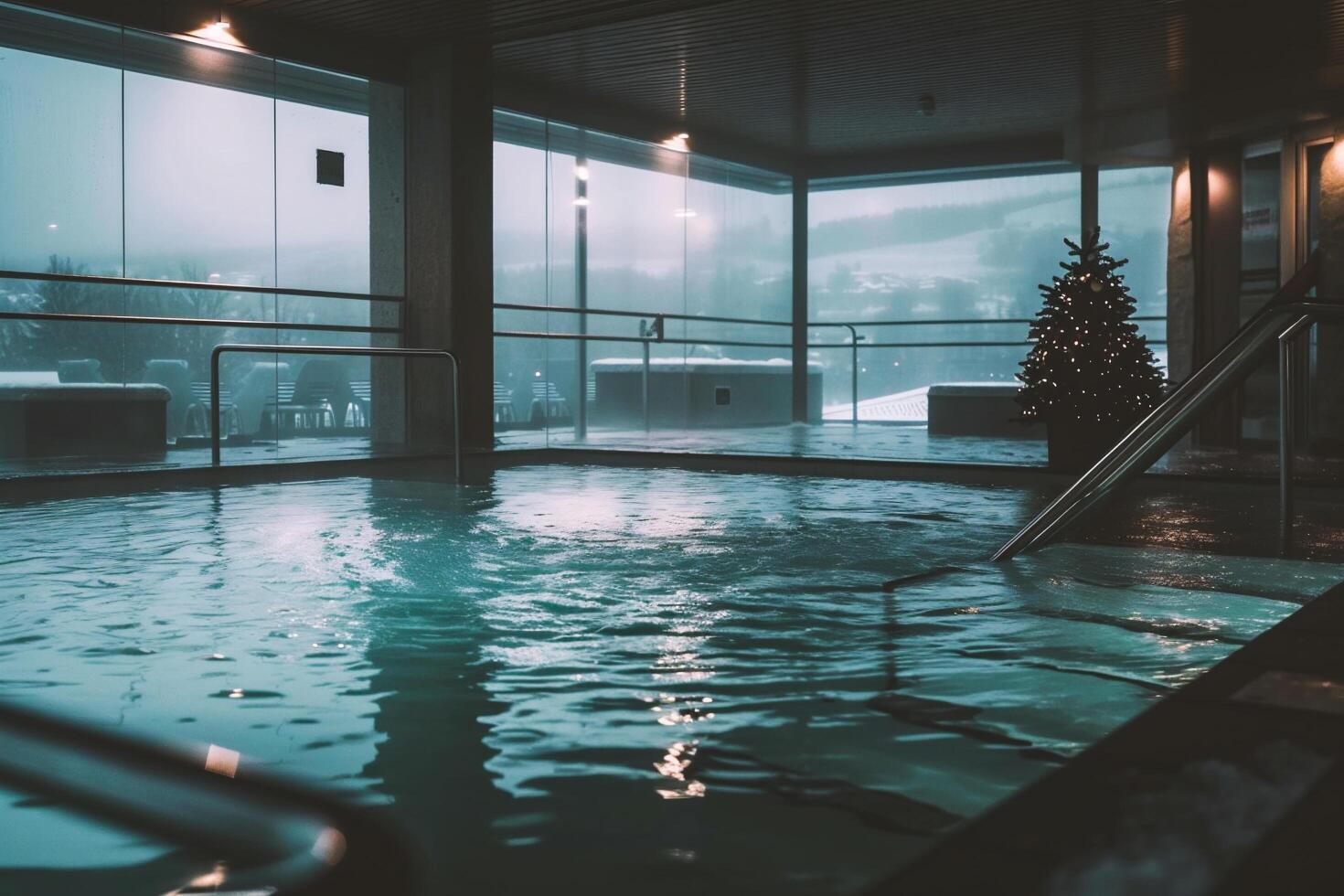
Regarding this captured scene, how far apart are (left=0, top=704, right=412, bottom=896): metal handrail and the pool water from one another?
0.18m

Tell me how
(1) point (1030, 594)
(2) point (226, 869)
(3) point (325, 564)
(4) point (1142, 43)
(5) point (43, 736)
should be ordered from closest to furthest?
(2) point (226, 869) → (5) point (43, 736) → (1) point (1030, 594) → (3) point (325, 564) → (4) point (1142, 43)

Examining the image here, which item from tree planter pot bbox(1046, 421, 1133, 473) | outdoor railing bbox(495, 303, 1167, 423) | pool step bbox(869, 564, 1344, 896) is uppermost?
outdoor railing bbox(495, 303, 1167, 423)

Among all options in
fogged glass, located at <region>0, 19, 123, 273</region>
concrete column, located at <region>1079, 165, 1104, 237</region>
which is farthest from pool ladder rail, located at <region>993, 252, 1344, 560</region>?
concrete column, located at <region>1079, 165, 1104, 237</region>

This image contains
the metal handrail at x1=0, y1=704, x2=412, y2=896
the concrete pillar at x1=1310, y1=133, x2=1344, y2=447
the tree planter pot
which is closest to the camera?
the metal handrail at x1=0, y1=704, x2=412, y2=896

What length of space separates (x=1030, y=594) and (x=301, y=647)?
2111mm

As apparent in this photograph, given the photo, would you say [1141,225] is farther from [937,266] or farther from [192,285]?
[192,285]

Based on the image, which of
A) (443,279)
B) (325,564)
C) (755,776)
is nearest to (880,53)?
(443,279)

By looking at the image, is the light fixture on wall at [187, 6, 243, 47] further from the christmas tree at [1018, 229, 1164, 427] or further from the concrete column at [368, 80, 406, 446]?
the christmas tree at [1018, 229, 1164, 427]

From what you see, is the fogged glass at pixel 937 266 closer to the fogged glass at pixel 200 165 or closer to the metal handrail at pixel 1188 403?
the fogged glass at pixel 200 165

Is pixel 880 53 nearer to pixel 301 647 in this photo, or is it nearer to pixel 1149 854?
pixel 301 647

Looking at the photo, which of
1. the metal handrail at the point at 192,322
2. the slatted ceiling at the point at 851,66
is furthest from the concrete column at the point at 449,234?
the slatted ceiling at the point at 851,66

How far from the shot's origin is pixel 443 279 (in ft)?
35.6

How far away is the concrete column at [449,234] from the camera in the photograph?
10789mm

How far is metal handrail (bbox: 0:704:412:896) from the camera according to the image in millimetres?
1092
